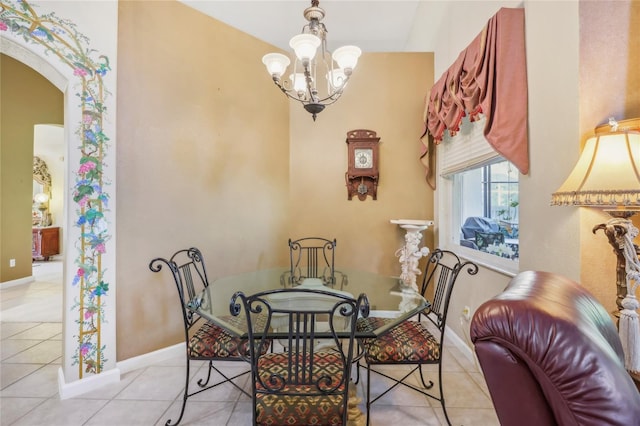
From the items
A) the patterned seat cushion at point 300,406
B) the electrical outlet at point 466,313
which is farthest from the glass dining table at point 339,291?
the electrical outlet at point 466,313

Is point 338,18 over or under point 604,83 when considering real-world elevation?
over

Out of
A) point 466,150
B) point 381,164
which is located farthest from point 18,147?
point 466,150

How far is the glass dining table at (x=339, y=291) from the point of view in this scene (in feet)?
5.08

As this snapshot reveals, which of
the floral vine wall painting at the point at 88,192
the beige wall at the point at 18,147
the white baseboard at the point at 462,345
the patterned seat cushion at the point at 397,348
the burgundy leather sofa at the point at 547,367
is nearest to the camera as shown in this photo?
the burgundy leather sofa at the point at 547,367

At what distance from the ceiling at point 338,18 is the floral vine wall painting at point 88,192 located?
1.58 metres

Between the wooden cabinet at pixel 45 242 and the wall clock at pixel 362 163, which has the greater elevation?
the wall clock at pixel 362 163

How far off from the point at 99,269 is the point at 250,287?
1.07 meters

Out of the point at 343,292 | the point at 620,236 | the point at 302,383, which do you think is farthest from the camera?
the point at 343,292

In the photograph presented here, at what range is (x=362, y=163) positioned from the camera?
330 centimetres

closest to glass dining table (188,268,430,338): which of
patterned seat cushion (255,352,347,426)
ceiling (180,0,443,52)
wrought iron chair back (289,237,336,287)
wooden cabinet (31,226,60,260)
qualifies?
patterned seat cushion (255,352,347,426)

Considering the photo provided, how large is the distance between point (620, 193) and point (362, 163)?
2.39 meters

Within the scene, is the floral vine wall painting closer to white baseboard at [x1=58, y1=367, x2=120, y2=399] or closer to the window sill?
white baseboard at [x1=58, y1=367, x2=120, y2=399]

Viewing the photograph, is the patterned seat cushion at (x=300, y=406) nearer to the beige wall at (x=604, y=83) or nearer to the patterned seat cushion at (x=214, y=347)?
the patterned seat cushion at (x=214, y=347)

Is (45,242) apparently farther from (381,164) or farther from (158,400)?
(381,164)
